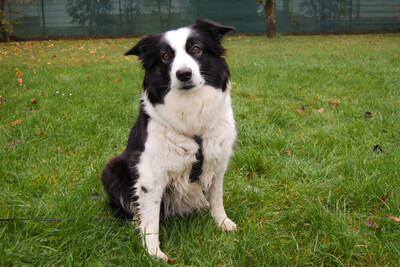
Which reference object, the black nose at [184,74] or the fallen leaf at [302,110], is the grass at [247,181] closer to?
the fallen leaf at [302,110]

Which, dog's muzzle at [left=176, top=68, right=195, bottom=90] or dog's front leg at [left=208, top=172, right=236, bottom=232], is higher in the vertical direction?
dog's muzzle at [left=176, top=68, right=195, bottom=90]

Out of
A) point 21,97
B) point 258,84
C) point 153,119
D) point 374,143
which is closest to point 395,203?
point 374,143

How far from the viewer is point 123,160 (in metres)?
2.21

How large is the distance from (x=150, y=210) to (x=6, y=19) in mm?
16659

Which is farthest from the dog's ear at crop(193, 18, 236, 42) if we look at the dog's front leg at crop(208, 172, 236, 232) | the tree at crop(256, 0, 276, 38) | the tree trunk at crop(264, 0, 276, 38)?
the tree trunk at crop(264, 0, 276, 38)

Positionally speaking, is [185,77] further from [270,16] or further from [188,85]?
[270,16]

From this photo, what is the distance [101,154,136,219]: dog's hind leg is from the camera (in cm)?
211

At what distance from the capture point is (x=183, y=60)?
6.23 feet

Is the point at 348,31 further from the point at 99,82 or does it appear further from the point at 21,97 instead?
the point at 21,97

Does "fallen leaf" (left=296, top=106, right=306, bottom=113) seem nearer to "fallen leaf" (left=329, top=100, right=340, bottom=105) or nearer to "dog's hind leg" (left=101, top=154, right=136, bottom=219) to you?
"fallen leaf" (left=329, top=100, right=340, bottom=105)

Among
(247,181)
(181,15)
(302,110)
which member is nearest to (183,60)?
(247,181)

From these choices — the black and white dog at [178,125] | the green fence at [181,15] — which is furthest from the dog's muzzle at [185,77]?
the green fence at [181,15]

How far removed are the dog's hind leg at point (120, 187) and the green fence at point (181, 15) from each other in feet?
50.0

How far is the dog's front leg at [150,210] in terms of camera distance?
191 centimetres
